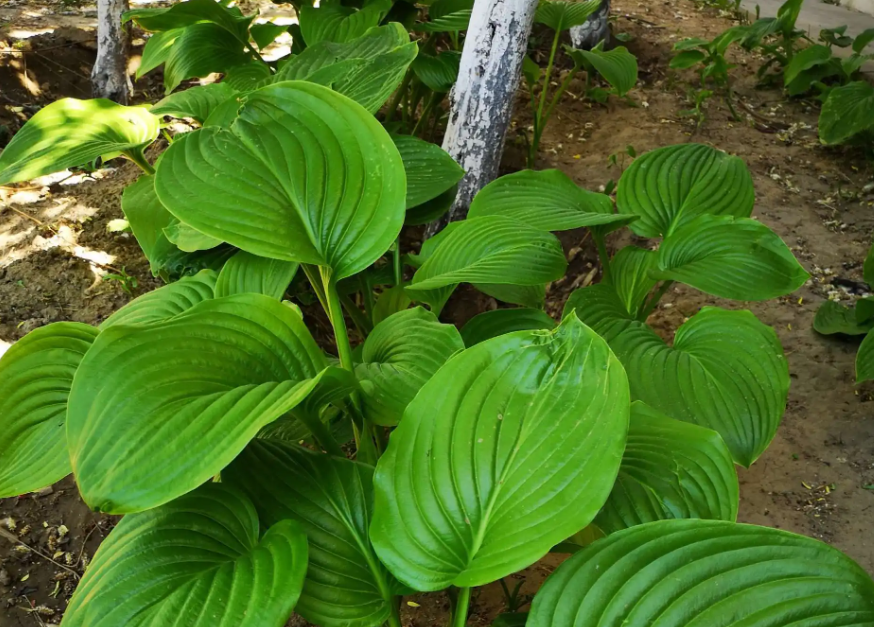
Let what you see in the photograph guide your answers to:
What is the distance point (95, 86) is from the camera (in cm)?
301

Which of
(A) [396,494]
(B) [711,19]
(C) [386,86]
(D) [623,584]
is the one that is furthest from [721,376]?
(B) [711,19]

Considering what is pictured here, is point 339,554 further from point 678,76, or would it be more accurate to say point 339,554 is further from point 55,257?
point 678,76

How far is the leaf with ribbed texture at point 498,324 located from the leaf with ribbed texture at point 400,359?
232mm

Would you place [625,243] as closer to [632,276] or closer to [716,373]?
[632,276]

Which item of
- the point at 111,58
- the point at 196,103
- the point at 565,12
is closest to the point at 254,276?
the point at 196,103

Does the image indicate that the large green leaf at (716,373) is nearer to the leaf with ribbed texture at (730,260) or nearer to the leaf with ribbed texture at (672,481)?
the leaf with ribbed texture at (730,260)

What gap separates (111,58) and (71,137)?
151 centimetres

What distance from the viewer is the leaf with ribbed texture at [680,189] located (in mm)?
1826

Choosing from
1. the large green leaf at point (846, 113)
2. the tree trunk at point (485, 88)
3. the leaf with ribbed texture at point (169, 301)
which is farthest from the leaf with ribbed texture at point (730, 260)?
the large green leaf at point (846, 113)

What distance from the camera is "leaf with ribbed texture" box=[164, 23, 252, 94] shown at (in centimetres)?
235

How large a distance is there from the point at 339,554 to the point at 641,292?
1.22 meters

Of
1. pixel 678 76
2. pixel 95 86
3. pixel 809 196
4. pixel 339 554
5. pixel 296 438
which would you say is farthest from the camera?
pixel 678 76

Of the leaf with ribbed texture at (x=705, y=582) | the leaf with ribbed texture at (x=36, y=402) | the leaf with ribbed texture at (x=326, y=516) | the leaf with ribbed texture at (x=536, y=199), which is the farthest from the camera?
the leaf with ribbed texture at (x=536, y=199)

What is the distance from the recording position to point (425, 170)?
178 centimetres
